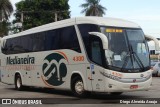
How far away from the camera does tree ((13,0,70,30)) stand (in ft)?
215

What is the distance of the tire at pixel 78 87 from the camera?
17312 mm

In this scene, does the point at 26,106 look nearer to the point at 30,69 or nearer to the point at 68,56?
the point at 68,56

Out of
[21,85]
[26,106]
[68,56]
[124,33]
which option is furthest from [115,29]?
[21,85]

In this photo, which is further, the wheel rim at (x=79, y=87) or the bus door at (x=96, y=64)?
the wheel rim at (x=79, y=87)

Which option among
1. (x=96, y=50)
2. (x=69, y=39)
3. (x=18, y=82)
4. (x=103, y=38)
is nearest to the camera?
(x=103, y=38)

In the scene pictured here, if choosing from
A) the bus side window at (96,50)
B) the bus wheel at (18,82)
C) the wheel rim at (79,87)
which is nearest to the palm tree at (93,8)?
the bus wheel at (18,82)

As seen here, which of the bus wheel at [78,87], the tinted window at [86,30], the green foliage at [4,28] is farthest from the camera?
the green foliage at [4,28]

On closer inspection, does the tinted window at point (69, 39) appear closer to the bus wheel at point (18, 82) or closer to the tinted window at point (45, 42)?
the tinted window at point (45, 42)

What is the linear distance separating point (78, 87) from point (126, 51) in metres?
2.69

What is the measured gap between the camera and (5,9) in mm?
67312

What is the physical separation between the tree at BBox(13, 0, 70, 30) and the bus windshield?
1907 inches

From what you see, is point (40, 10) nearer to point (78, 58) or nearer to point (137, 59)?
point (78, 58)

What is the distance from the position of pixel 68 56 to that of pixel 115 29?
104 inches

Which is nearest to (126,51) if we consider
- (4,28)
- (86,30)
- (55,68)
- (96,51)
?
(96,51)
